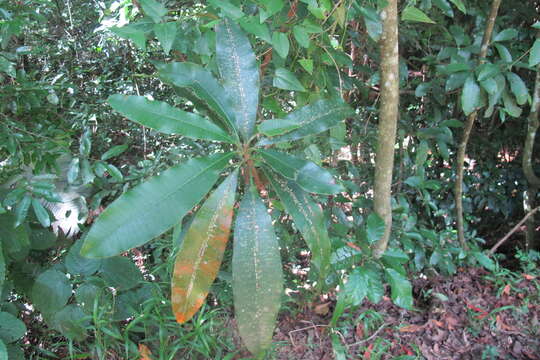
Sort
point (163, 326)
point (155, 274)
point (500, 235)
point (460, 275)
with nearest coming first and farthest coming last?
point (163, 326), point (155, 274), point (460, 275), point (500, 235)

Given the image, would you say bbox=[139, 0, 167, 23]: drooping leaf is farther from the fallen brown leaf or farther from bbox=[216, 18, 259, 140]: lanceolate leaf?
the fallen brown leaf

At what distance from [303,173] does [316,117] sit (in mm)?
191

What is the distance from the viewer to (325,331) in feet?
6.30

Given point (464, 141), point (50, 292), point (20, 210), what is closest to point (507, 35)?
point (464, 141)

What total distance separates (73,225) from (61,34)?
1.61 metres

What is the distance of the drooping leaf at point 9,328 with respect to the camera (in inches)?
54.6

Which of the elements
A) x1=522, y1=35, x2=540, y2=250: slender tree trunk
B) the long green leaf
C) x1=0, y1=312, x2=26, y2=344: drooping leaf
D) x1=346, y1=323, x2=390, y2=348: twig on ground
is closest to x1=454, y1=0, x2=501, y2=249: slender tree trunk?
x1=522, y1=35, x2=540, y2=250: slender tree trunk

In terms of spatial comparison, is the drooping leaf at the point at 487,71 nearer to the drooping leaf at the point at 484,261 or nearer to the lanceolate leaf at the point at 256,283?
the drooping leaf at the point at 484,261

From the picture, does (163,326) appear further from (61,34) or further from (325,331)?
(61,34)

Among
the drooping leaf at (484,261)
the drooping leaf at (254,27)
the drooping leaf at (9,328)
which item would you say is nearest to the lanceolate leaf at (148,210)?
the drooping leaf at (254,27)

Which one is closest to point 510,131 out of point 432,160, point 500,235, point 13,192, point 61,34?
point 432,160

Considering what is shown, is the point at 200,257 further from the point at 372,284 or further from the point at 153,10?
the point at 372,284

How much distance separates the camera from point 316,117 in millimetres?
1080

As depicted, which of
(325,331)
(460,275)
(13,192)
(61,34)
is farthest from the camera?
(61,34)
